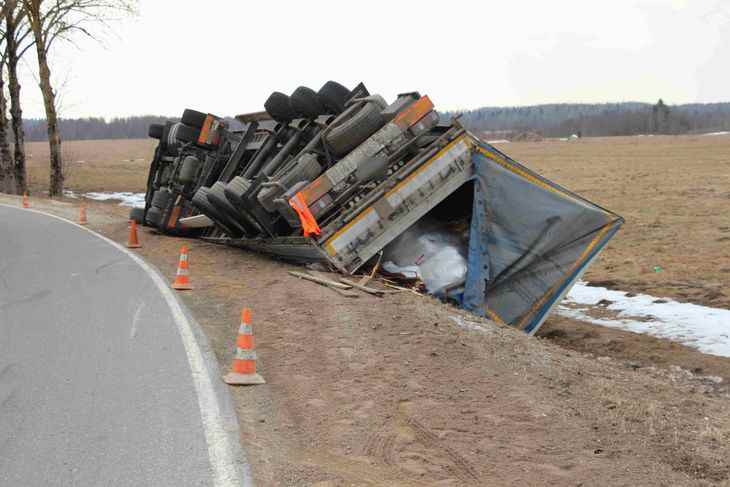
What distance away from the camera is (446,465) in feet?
16.1

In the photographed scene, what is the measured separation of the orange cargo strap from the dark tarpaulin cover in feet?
7.09

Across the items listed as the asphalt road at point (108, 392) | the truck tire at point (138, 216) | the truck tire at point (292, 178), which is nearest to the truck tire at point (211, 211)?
the truck tire at point (292, 178)

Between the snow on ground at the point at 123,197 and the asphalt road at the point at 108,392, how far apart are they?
2470cm

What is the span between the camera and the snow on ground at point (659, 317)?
35.4ft

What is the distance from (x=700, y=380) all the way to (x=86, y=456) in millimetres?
6987

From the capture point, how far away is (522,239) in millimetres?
11492

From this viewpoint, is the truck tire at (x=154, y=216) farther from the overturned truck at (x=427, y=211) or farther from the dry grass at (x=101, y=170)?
the dry grass at (x=101, y=170)

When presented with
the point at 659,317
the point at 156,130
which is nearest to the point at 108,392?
the point at 659,317

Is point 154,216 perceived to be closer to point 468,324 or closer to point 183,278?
point 183,278

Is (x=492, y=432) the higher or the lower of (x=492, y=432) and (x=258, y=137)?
the lower

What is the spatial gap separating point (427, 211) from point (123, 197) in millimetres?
30508

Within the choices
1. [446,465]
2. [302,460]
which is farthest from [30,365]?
[446,465]

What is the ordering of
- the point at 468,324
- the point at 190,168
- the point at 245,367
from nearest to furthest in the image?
the point at 245,367
the point at 468,324
the point at 190,168

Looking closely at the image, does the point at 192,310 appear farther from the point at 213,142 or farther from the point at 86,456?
the point at 213,142
